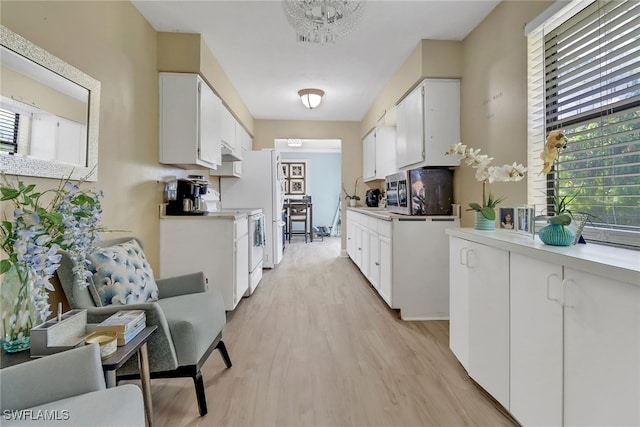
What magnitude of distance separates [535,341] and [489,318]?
0.96 feet

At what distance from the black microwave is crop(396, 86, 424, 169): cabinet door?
6.5 inches

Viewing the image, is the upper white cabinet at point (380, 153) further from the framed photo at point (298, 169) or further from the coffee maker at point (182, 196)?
the framed photo at point (298, 169)

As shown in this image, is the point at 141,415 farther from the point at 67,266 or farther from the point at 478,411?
the point at 478,411

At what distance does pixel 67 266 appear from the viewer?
54.2 inches

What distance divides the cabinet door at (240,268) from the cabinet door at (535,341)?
2.07 metres

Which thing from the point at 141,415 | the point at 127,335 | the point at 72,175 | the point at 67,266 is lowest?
the point at 141,415

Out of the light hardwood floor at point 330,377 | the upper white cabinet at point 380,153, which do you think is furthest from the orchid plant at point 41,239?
the upper white cabinet at point 380,153

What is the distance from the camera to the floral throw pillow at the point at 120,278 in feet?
4.78

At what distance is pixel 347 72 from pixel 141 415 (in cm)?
339

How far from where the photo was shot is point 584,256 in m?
1.01

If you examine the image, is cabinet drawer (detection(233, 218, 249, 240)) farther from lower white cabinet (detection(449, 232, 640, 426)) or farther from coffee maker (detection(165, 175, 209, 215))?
lower white cabinet (detection(449, 232, 640, 426))

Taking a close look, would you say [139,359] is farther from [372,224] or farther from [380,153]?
[380,153]

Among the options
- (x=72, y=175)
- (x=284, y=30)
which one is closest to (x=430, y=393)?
A: (x=72, y=175)

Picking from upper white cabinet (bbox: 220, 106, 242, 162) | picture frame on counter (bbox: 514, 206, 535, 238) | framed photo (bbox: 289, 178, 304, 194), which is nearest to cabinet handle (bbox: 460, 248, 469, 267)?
picture frame on counter (bbox: 514, 206, 535, 238)
